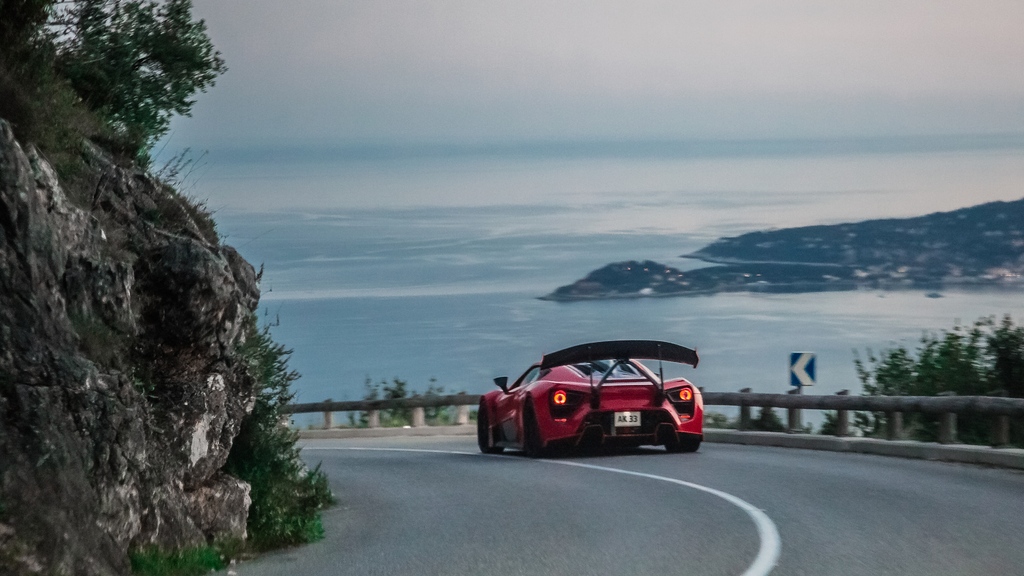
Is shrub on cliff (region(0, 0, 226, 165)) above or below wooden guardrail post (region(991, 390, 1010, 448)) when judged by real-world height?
above

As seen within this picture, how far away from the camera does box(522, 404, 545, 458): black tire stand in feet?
59.6

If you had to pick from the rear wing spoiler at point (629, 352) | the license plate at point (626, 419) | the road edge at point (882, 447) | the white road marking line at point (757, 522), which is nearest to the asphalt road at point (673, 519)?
the white road marking line at point (757, 522)

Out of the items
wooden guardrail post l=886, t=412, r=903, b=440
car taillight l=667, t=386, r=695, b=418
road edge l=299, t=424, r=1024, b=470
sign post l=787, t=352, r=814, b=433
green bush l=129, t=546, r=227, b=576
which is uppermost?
sign post l=787, t=352, r=814, b=433

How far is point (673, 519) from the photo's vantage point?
11.2m

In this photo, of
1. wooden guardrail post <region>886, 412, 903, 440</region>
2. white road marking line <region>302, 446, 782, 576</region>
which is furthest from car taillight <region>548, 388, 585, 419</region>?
wooden guardrail post <region>886, 412, 903, 440</region>

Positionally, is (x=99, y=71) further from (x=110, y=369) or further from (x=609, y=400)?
(x=609, y=400)

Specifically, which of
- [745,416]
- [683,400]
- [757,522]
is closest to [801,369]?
[745,416]

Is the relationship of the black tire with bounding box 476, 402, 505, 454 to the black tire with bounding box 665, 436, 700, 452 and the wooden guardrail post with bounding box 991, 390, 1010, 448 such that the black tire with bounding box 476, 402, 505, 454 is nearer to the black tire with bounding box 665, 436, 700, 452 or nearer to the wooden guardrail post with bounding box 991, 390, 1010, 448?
the black tire with bounding box 665, 436, 700, 452

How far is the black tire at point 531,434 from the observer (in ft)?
59.6

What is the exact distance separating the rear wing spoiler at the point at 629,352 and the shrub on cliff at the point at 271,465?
5.96m

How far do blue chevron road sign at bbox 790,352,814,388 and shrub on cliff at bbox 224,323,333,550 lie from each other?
1219cm

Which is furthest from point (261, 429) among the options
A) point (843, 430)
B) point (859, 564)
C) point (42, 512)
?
point (843, 430)

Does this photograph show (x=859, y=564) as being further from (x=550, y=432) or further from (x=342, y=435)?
(x=342, y=435)

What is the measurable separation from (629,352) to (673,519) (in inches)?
254
